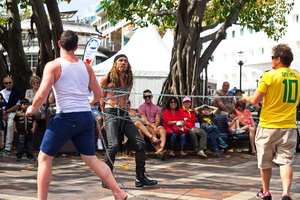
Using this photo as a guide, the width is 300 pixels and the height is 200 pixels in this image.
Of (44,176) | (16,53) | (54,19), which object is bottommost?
(44,176)

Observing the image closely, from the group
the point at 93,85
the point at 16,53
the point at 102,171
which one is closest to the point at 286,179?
the point at 102,171

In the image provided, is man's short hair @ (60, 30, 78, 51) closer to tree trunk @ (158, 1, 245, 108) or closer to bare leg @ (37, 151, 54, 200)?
bare leg @ (37, 151, 54, 200)

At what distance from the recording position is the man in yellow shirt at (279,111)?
19.8 ft

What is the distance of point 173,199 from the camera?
6375 millimetres

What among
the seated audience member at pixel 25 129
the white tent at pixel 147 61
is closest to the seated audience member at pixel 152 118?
the seated audience member at pixel 25 129

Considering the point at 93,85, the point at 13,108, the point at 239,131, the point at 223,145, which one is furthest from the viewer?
the point at 239,131

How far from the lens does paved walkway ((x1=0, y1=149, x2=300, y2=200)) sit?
6680 mm

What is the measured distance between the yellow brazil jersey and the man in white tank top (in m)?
1.89

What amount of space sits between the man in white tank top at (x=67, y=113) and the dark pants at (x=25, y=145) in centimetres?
510

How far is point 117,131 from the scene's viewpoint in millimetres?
7332

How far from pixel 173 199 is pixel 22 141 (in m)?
4.90

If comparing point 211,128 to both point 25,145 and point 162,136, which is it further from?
point 25,145

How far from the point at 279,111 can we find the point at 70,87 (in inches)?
91.4

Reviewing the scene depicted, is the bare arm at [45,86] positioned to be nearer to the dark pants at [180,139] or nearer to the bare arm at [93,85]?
the bare arm at [93,85]
